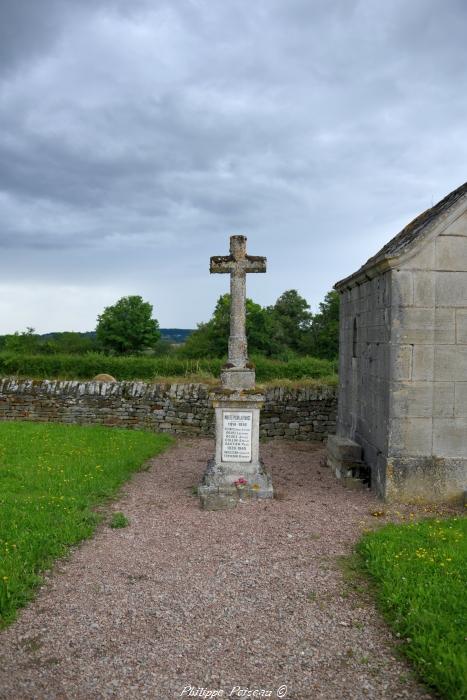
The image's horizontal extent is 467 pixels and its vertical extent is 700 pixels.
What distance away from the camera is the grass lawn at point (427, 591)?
358 centimetres

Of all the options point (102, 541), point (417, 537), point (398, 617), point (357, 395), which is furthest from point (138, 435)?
point (398, 617)

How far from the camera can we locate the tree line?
106ft

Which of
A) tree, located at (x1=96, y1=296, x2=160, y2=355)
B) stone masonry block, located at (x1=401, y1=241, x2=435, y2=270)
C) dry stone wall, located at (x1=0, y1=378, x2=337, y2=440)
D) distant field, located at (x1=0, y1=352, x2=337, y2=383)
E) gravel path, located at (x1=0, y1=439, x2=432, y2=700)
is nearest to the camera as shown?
gravel path, located at (x1=0, y1=439, x2=432, y2=700)

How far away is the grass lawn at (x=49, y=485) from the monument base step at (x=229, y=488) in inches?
56.4

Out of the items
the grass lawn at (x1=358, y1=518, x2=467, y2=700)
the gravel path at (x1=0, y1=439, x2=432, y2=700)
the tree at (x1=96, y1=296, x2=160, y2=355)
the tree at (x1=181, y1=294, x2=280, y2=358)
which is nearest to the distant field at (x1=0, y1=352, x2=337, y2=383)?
the gravel path at (x1=0, y1=439, x2=432, y2=700)

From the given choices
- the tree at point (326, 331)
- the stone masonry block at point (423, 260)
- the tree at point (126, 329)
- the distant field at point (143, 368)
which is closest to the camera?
the stone masonry block at point (423, 260)

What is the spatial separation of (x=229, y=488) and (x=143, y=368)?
36.2 feet

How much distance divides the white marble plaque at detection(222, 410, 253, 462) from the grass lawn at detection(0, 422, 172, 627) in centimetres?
187

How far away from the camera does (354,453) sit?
946 centimetres

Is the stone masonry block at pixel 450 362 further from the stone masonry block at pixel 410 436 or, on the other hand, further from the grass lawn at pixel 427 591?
the grass lawn at pixel 427 591

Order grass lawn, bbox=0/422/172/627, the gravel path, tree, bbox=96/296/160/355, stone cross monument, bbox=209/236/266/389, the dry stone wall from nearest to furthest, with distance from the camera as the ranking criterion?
1. the gravel path
2. grass lawn, bbox=0/422/172/627
3. stone cross monument, bbox=209/236/266/389
4. the dry stone wall
5. tree, bbox=96/296/160/355

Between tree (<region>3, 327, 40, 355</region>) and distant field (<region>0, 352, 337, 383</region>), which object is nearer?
distant field (<region>0, 352, 337, 383</region>)

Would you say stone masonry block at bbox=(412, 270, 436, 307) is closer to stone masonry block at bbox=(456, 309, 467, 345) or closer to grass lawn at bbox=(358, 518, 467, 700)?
stone masonry block at bbox=(456, 309, 467, 345)

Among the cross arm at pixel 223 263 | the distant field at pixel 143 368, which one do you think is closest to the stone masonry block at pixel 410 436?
the cross arm at pixel 223 263
